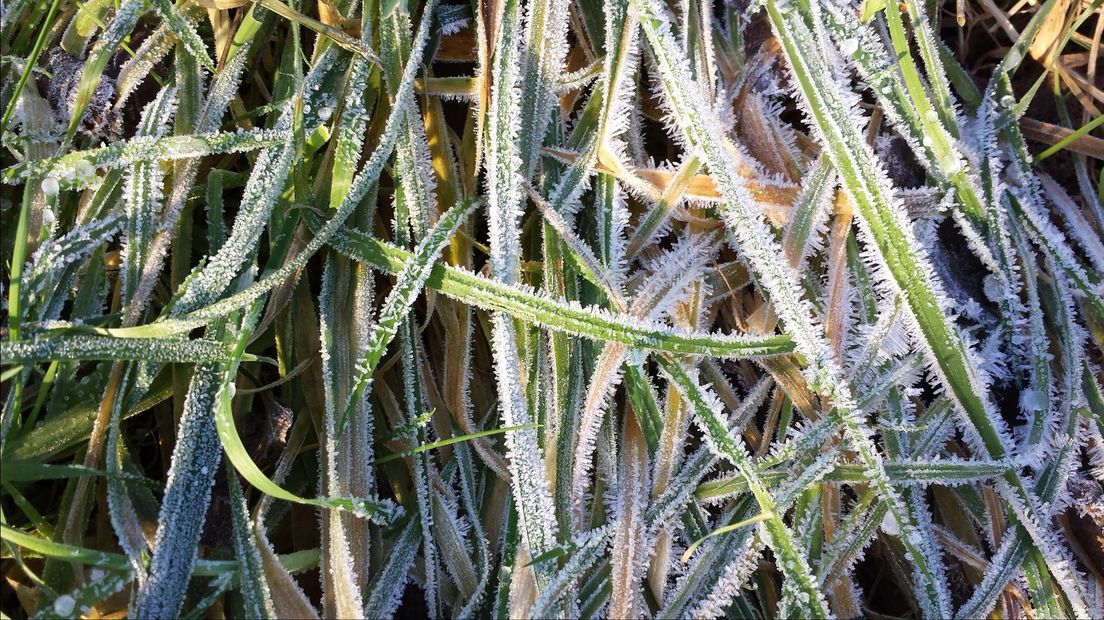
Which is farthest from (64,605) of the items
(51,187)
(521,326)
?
(521,326)

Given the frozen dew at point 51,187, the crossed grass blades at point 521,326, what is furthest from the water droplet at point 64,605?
the frozen dew at point 51,187

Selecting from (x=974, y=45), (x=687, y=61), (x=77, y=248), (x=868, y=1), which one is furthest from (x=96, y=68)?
(x=974, y=45)

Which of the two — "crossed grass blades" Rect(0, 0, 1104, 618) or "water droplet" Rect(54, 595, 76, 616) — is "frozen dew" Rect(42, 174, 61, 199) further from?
"water droplet" Rect(54, 595, 76, 616)

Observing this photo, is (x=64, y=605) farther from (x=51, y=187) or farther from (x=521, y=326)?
(x=521, y=326)

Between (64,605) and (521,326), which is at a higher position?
(521,326)

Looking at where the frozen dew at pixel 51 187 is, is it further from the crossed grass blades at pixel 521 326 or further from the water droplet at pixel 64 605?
the water droplet at pixel 64 605

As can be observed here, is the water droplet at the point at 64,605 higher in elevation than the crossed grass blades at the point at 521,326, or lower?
lower

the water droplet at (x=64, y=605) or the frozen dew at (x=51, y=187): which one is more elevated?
the frozen dew at (x=51, y=187)

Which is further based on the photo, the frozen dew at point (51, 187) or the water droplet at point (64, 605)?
the frozen dew at point (51, 187)
